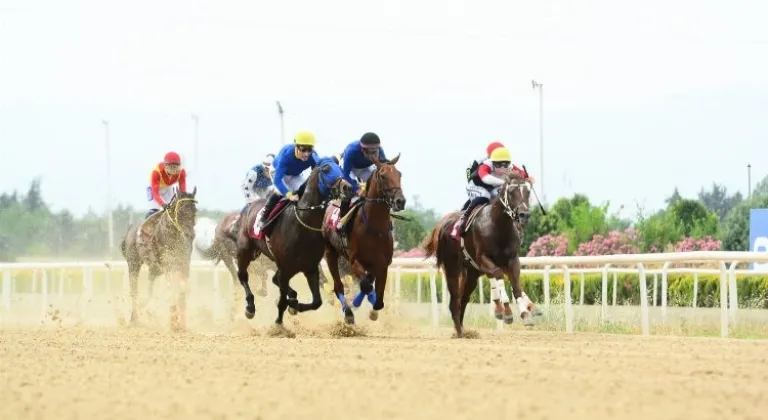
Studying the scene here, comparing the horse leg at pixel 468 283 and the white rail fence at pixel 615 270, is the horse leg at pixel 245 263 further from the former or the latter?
the horse leg at pixel 468 283

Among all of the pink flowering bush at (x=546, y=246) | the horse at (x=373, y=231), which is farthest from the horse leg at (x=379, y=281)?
the pink flowering bush at (x=546, y=246)

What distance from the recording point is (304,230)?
14.1 metres

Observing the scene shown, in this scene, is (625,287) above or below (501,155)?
below

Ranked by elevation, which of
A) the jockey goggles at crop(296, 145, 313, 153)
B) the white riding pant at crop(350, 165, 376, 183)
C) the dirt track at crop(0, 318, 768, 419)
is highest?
the jockey goggles at crop(296, 145, 313, 153)

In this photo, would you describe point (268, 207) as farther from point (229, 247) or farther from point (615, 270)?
point (615, 270)

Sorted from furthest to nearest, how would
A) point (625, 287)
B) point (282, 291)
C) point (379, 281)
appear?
point (625, 287)
point (282, 291)
point (379, 281)

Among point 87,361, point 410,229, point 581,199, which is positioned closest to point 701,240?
point 581,199

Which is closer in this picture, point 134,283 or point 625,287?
point 134,283

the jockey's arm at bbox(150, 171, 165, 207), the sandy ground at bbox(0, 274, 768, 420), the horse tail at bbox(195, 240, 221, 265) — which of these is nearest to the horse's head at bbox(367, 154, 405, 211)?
the sandy ground at bbox(0, 274, 768, 420)

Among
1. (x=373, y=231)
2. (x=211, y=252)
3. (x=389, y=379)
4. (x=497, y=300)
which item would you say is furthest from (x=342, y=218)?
(x=211, y=252)

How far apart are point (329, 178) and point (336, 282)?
103cm

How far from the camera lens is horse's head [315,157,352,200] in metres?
13.7

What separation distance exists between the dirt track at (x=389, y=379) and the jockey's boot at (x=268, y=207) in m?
2.41

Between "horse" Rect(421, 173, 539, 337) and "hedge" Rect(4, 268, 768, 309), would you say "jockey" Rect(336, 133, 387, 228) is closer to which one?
"horse" Rect(421, 173, 539, 337)
